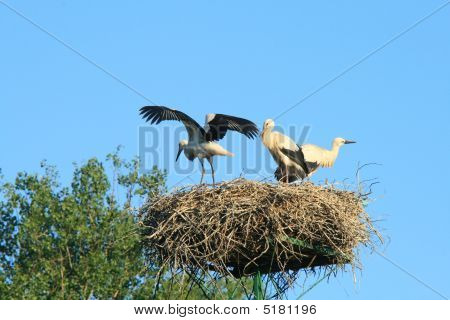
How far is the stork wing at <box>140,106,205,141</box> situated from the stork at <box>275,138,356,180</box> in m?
1.02

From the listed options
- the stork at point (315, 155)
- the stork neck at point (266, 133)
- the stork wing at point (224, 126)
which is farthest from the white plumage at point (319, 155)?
the stork wing at point (224, 126)

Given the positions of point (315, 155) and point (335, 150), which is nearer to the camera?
point (315, 155)

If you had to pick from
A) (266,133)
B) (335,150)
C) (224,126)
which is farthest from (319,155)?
(224,126)

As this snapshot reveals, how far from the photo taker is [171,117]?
1309cm

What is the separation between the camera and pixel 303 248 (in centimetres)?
1103

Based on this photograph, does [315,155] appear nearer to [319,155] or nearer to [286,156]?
[319,155]

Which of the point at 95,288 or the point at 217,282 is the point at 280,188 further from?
the point at 95,288

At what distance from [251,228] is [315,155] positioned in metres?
2.77

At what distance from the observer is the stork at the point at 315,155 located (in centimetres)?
1306

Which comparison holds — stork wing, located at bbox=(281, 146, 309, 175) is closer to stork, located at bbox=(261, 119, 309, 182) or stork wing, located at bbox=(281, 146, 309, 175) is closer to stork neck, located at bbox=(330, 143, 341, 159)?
stork, located at bbox=(261, 119, 309, 182)

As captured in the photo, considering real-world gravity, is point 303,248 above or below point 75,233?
below
